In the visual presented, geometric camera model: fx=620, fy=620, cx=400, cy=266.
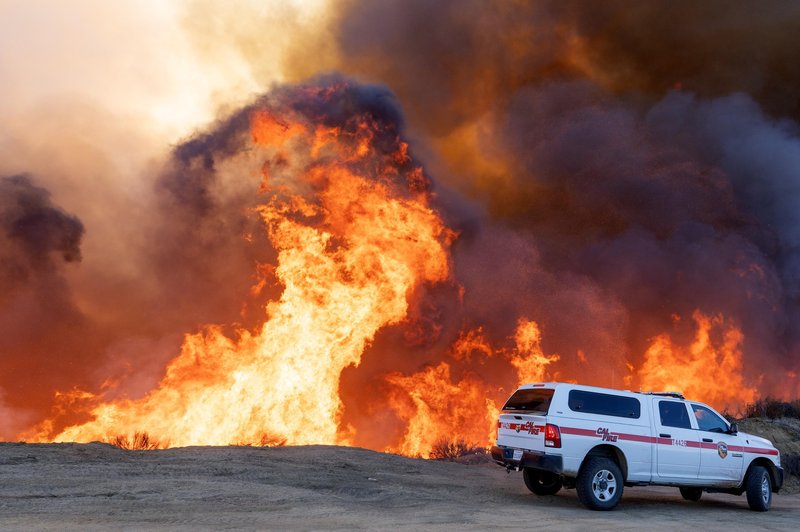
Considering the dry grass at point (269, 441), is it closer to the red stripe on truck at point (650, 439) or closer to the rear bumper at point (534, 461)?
the rear bumper at point (534, 461)

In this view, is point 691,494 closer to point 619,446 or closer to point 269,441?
point 619,446

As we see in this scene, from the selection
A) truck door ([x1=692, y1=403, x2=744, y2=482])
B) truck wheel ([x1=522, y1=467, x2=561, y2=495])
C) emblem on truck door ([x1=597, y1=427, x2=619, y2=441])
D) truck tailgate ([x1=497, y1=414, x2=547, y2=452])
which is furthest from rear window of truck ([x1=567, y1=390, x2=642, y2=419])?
truck wheel ([x1=522, y1=467, x2=561, y2=495])

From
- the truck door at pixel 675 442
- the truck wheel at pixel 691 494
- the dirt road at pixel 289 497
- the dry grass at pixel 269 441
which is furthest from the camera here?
the dry grass at pixel 269 441

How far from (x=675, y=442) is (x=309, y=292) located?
12.6 meters

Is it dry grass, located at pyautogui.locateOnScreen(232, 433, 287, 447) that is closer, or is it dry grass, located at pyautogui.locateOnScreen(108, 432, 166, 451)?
dry grass, located at pyautogui.locateOnScreen(108, 432, 166, 451)

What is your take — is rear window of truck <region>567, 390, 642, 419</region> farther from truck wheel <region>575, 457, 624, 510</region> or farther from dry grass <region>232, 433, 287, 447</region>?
dry grass <region>232, 433, 287, 447</region>

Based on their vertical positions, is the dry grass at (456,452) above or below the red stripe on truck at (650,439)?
below

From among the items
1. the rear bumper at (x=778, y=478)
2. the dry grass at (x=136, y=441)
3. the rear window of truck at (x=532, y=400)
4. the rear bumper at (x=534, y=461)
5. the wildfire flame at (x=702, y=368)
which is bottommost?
the dry grass at (x=136, y=441)

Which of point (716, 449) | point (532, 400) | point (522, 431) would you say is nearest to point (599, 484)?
point (522, 431)

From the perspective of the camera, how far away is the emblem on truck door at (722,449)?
12.5 metres

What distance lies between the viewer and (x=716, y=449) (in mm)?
12516

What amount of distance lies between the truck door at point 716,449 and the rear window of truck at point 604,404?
1701mm

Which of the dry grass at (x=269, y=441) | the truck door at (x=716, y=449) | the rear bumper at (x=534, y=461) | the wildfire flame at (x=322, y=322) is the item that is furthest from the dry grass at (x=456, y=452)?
the truck door at (x=716, y=449)

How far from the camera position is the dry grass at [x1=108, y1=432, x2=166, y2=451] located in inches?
673
